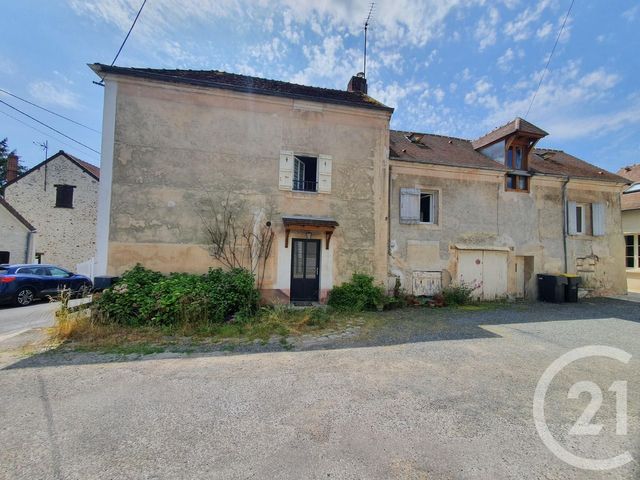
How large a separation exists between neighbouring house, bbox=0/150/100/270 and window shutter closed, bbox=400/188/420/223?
18094 mm

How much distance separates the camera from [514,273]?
11.4 metres

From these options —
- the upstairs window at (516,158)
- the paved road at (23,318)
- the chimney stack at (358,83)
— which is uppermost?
the chimney stack at (358,83)

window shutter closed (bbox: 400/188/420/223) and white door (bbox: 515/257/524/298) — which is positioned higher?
window shutter closed (bbox: 400/188/420/223)

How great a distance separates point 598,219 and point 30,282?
73.9ft

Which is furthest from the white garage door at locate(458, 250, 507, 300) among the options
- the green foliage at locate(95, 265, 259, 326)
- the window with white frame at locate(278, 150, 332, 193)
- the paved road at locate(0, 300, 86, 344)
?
the paved road at locate(0, 300, 86, 344)

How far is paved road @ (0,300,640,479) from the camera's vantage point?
2.37m

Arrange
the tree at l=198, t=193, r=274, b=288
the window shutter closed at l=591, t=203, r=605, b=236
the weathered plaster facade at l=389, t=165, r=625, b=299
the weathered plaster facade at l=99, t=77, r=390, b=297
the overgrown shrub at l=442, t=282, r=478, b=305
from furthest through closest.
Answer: the window shutter closed at l=591, t=203, r=605, b=236, the weathered plaster facade at l=389, t=165, r=625, b=299, the overgrown shrub at l=442, t=282, r=478, b=305, the tree at l=198, t=193, r=274, b=288, the weathered plaster facade at l=99, t=77, r=390, b=297

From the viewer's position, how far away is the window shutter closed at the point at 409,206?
1024 centimetres

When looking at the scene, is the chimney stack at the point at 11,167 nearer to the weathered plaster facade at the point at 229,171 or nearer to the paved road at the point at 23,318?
the paved road at the point at 23,318

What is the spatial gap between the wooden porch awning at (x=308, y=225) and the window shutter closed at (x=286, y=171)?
3.37ft

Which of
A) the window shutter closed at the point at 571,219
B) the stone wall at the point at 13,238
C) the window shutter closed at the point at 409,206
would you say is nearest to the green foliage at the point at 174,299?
the window shutter closed at the point at 409,206

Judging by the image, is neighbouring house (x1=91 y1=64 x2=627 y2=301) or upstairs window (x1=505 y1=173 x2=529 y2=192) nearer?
neighbouring house (x1=91 y1=64 x2=627 y2=301)

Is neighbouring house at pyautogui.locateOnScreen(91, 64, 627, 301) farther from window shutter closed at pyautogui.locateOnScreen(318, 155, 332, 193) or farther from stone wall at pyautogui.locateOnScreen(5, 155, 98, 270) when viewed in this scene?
stone wall at pyautogui.locateOnScreen(5, 155, 98, 270)

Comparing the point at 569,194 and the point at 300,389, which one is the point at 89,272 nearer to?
the point at 300,389
